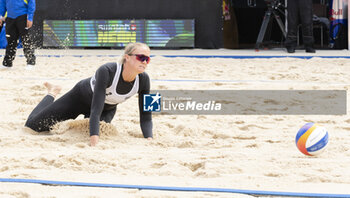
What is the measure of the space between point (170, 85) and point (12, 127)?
241 cm

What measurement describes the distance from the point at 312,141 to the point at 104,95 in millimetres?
1496

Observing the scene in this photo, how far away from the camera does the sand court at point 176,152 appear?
8.92ft

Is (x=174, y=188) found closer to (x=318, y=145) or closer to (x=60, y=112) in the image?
(x=318, y=145)

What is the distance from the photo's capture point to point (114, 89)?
383cm

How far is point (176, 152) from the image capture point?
3.50 metres

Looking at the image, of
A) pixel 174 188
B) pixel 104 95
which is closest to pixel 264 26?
pixel 104 95

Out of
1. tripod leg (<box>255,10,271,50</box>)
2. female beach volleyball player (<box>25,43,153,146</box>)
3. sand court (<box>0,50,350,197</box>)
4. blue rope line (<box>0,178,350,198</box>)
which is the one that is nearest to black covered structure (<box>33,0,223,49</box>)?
tripod leg (<box>255,10,271,50</box>)

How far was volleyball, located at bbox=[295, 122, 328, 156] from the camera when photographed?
10.8 ft

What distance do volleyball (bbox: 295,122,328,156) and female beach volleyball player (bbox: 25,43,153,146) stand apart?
1203mm

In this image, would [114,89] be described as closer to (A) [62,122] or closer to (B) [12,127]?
(A) [62,122]

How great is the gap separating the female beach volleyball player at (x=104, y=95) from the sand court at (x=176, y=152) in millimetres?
102

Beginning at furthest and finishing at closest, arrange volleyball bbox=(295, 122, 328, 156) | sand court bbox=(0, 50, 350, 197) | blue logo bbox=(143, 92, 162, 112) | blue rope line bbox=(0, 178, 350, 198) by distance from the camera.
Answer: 1. blue logo bbox=(143, 92, 162, 112)
2. volleyball bbox=(295, 122, 328, 156)
3. sand court bbox=(0, 50, 350, 197)
4. blue rope line bbox=(0, 178, 350, 198)

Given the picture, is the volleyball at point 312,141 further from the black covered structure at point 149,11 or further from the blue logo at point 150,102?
the black covered structure at point 149,11

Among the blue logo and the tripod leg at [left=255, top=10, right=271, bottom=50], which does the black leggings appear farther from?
the tripod leg at [left=255, top=10, right=271, bottom=50]
